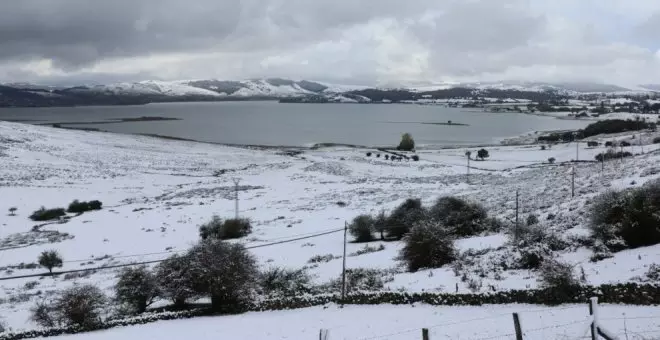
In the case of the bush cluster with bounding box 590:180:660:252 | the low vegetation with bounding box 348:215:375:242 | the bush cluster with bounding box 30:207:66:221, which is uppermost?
the bush cluster with bounding box 590:180:660:252

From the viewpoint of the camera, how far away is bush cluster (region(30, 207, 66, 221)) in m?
39.2

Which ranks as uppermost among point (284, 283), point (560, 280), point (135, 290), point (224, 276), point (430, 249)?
point (560, 280)

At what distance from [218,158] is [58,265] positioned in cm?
5369

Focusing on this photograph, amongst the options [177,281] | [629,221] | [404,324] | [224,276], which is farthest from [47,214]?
[629,221]

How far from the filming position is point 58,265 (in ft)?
86.3

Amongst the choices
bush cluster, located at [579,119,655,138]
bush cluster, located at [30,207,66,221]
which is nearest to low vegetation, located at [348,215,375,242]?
bush cluster, located at [30,207,66,221]

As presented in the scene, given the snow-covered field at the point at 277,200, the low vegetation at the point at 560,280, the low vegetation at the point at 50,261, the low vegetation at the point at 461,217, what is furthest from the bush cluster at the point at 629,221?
the low vegetation at the point at 50,261

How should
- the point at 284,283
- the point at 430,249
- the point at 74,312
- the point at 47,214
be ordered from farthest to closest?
the point at 47,214 < the point at 430,249 < the point at 284,283 < the point at 74,312

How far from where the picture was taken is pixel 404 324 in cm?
1302

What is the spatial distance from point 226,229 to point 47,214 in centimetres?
1795

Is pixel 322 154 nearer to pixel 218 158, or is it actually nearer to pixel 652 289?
pixel 218 158

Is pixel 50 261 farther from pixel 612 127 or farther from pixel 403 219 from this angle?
pixel 612 127

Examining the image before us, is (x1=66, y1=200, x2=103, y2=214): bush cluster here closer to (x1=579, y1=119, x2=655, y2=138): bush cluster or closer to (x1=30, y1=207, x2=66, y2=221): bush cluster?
(x1=30, y1=207, x2=66, y2=221): bush cluster

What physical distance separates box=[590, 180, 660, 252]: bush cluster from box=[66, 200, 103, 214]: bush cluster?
127 feet
